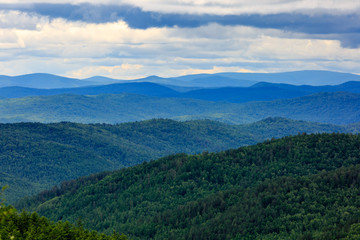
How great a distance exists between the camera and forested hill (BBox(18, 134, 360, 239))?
113 meters

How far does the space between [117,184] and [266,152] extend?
219ft

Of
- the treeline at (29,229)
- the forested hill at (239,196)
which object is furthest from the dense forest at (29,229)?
the forested hill at (239,196)

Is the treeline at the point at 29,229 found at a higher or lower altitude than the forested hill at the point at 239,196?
higher

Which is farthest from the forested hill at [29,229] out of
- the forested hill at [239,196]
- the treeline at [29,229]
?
the forested hill at [239,196]

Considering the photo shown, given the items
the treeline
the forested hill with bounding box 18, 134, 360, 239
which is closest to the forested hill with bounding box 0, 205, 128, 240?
the treeline

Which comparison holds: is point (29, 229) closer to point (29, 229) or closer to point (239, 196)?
point (29, 229)

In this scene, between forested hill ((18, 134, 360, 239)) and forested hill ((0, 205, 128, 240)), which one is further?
forested hill ((18, 134, 360, 239))

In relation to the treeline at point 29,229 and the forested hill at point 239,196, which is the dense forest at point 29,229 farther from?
the forested hill at point 239,196

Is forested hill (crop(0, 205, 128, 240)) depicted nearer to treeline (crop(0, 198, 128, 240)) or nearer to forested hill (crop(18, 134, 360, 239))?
treeline (crop(0, 198, 128, 240))

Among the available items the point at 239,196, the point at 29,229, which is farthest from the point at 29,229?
the point at 239,196

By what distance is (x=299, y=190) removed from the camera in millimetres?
129000

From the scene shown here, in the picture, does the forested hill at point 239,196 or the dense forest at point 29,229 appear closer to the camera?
the dense forest at point 29,229

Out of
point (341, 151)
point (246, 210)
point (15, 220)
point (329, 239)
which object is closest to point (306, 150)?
point (341, 151)

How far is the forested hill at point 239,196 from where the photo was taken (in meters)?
113
